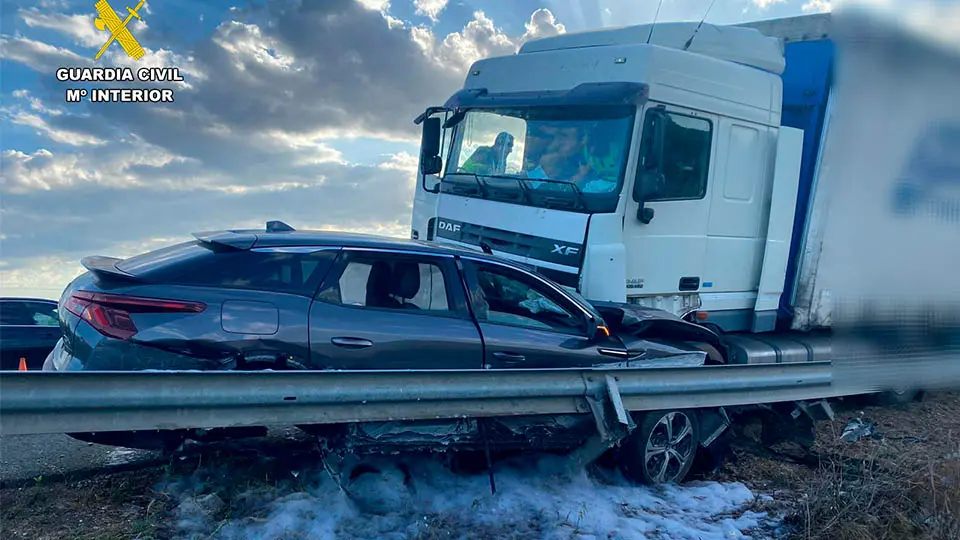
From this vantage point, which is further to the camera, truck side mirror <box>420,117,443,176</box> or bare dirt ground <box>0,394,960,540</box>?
truck side mirror <box>420,117,443,176</box>

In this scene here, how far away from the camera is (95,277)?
15.0 feet

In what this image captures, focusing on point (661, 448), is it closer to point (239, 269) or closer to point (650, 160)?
point (650, 160)

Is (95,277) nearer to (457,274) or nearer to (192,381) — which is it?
(192,381)

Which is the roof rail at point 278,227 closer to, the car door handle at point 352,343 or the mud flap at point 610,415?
the car door handle at point 352,343

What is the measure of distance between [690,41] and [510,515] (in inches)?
199

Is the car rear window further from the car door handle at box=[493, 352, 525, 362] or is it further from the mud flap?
the mud flap

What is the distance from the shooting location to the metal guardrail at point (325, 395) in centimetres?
350

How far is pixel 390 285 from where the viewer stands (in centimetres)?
510

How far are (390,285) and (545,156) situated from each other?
8.47 feet

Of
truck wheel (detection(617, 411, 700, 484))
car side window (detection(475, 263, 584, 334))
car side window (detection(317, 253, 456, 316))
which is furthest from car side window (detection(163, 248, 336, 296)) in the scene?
truck wheel (detection(617, 411, 700, 484))

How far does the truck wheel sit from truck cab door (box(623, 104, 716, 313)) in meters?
1.47

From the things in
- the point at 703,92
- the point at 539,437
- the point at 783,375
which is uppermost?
the point at 703,92

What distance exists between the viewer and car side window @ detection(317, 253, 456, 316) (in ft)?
16.0

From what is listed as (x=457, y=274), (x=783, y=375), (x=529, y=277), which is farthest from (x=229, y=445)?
(x=783, y=375)
